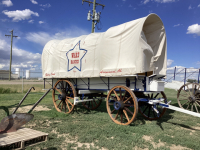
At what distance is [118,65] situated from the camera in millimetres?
5234

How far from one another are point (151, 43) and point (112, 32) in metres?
1.76

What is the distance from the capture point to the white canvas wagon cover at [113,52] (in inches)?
195

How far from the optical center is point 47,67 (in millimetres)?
7484

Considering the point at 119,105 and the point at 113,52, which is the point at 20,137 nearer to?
the point at 119,105

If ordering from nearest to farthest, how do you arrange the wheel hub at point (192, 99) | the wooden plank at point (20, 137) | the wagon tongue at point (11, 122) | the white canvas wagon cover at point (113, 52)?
1. the wooden plank at point (20, 137)
2. the wagon tongue at point (11, 122)
3. the white canvas wagon cover at point (113, 52)
4. the wheel hub at point (192, 99)

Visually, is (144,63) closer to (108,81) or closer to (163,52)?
(108,81)

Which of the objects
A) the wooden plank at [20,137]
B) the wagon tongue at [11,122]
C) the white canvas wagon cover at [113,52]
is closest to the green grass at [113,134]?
the wooden plank at [20,137]

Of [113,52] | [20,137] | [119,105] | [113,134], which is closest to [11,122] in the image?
[20,137]

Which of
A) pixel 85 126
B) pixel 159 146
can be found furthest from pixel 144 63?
pixel 85 126

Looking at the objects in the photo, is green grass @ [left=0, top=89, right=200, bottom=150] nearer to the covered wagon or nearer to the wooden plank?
the wooden plank

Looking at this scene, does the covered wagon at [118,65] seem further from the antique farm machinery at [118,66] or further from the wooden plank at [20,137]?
the wooden plank at [20,137]

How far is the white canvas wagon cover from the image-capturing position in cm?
496

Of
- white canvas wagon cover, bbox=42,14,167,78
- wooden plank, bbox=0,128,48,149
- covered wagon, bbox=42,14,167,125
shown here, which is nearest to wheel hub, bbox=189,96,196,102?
covered wagon, bbox=42,14,167,125

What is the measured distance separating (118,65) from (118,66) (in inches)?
1.4
